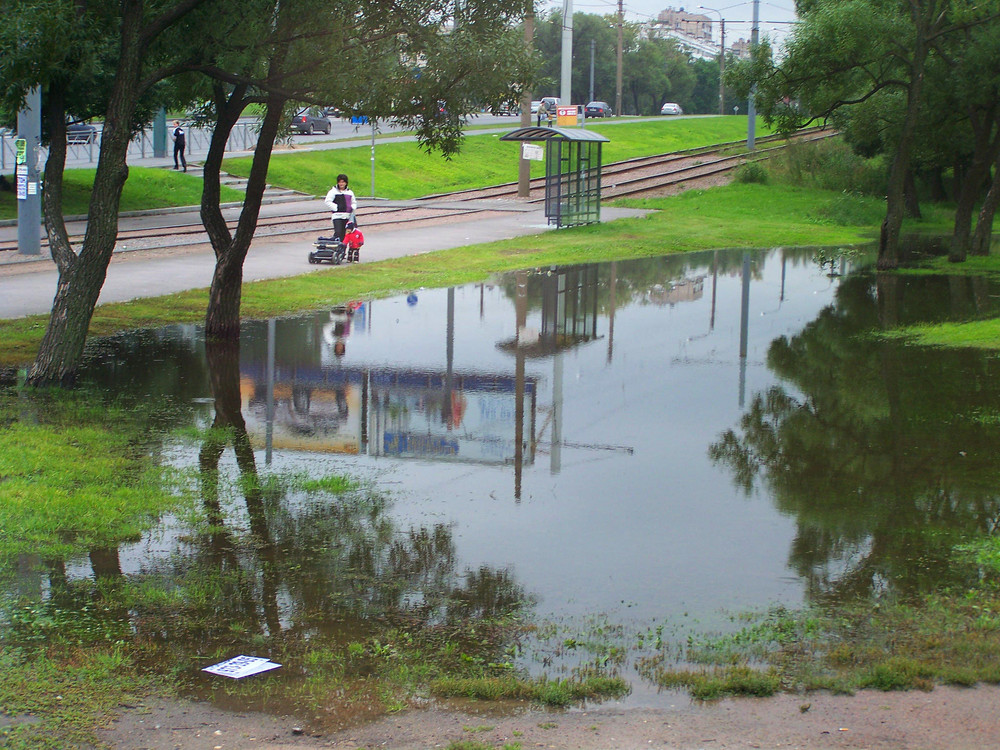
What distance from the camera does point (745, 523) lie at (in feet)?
26.4

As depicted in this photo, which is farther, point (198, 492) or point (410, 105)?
point (410, 105)

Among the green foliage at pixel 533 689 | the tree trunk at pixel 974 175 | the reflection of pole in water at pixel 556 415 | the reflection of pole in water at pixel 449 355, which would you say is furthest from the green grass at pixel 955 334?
the green foliage at pixel 533 689

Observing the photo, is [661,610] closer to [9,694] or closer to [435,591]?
[435,591]

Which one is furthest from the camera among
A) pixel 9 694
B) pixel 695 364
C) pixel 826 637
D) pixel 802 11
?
pixel 802 11

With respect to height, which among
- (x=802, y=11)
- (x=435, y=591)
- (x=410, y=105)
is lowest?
(x=435, y=591)

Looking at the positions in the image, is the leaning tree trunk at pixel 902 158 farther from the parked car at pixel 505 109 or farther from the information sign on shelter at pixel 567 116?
the information sign on shelter at pixel 567 116

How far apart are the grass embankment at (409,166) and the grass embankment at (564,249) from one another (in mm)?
8584

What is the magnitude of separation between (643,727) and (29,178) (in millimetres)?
19544

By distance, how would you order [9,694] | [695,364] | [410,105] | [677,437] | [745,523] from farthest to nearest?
[695,364]
[410,105]
[677,437]
[745,523]
[9,694]

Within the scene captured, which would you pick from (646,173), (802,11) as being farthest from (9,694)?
(646,173)

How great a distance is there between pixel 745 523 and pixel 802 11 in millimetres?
20491

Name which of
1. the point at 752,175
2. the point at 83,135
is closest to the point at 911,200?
the point at 752,175

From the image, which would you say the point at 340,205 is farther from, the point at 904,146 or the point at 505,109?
the point at 904,146

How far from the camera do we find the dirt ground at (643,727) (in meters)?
4.68
